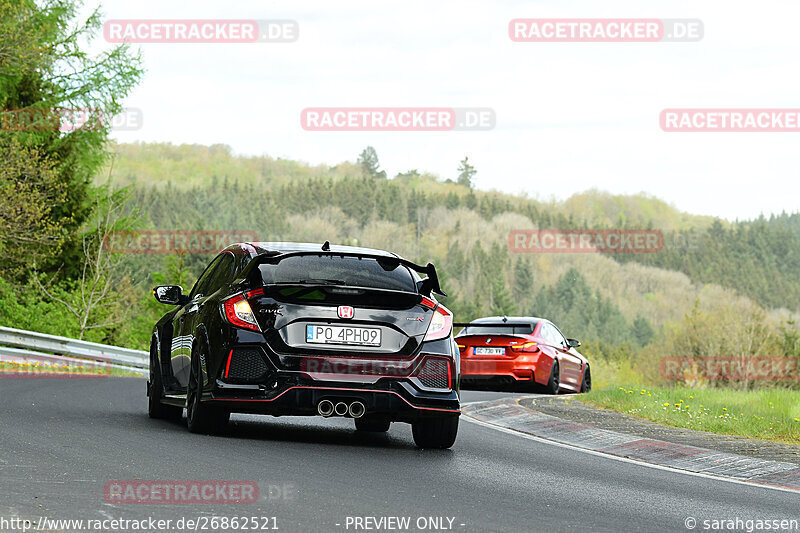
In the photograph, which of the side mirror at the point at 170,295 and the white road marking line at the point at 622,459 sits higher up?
the side mirror at the point at 170,295

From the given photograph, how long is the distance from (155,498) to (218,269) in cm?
443

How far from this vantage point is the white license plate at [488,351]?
19625mm

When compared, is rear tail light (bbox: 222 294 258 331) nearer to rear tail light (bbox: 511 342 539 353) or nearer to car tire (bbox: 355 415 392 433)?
car tire (bbox: 355 415 392 433)

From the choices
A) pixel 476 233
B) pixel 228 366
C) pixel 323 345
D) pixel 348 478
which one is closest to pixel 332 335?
pixel 323 345

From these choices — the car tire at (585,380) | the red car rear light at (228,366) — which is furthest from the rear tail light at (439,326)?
the car tire at (585,380)

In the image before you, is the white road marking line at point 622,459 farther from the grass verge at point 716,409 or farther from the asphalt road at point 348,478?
the grass verge at point 716,409

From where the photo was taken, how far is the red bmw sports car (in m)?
19.5

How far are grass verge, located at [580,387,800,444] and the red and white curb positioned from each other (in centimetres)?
111

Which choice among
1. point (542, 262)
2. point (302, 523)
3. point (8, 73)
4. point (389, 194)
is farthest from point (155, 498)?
point (389, 194)

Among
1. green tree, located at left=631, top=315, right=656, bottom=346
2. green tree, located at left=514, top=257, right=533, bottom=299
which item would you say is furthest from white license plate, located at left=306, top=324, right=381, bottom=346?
green tree, located at left=514, top=257, right=533, bottom=299

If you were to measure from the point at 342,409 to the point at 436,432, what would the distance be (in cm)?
116

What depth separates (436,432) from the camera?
956cm

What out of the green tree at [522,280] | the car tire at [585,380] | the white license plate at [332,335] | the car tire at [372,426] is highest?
the green tree at [522,280]

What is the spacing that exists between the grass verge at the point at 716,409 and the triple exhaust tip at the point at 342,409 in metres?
4.27
